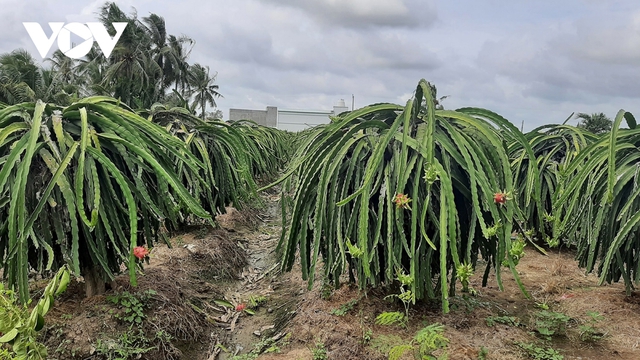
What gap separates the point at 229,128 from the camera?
5.75 meters

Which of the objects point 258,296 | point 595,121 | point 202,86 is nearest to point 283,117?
point 202,86

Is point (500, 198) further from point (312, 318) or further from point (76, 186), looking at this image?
point (76, 186)

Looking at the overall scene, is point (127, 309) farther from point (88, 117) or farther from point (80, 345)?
point (88, 117)

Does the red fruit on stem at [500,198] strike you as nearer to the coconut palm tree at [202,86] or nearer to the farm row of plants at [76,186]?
the farm row of plants at [76,186]

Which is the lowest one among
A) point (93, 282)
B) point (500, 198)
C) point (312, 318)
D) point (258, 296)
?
point (258, 296)

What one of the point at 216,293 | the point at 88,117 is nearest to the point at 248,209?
the point at 216,293

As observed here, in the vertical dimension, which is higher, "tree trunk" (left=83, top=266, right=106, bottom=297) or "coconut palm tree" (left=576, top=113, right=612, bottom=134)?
"coconut palm tree" (left=576, top=113, right=612, bottom=134)

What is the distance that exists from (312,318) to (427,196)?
4.61 ft

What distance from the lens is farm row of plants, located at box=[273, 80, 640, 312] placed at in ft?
9.43

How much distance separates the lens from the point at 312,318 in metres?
3.54

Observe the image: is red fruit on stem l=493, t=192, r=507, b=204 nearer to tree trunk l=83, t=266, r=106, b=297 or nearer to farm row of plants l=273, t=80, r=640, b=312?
farm row of plants l=273, t=80, r=640, b=312

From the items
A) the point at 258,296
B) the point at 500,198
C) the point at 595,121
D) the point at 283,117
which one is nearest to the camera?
the point at 500,198

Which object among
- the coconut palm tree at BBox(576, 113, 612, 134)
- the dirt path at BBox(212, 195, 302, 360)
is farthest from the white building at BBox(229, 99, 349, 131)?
the dirt path at BBox(212, 195, 302, 360)

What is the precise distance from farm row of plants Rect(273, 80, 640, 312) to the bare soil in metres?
0.29
